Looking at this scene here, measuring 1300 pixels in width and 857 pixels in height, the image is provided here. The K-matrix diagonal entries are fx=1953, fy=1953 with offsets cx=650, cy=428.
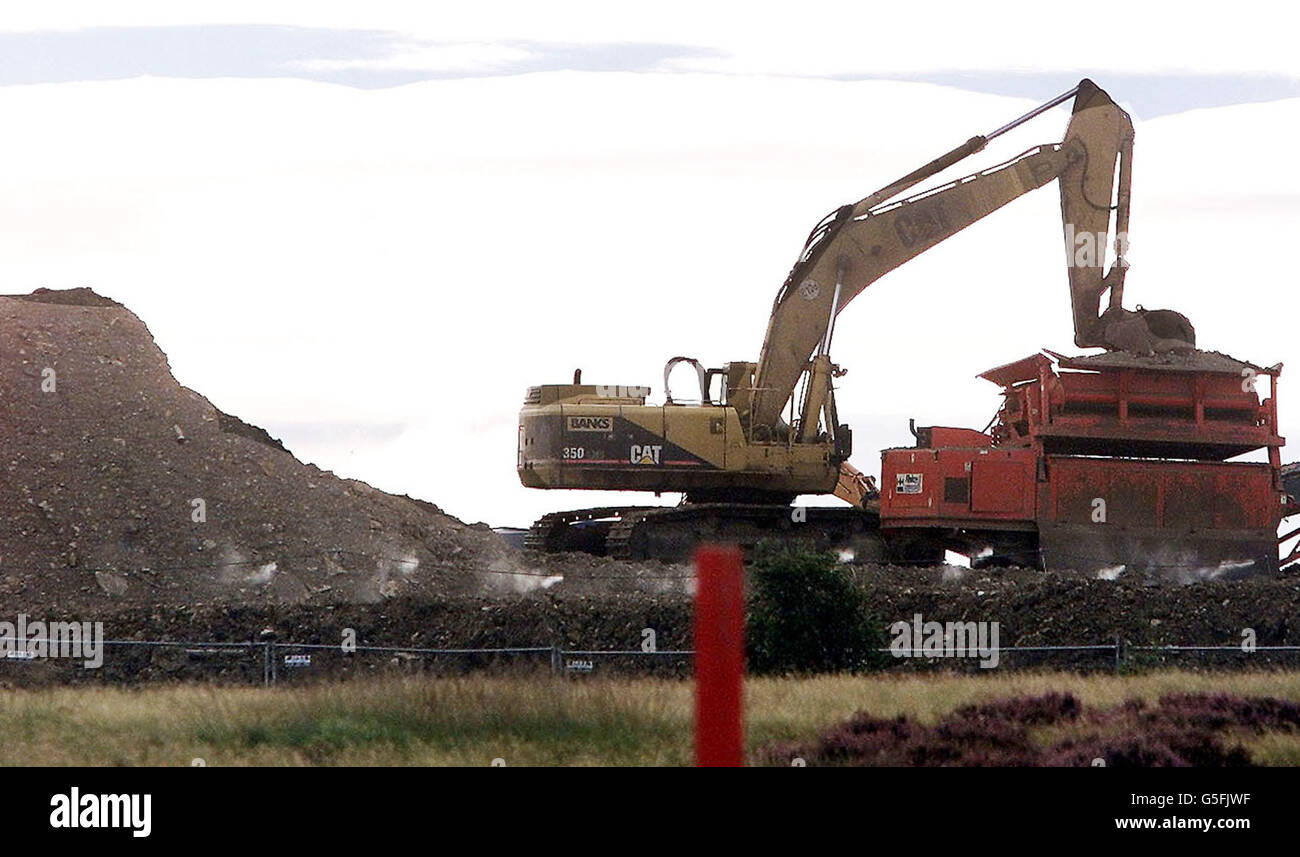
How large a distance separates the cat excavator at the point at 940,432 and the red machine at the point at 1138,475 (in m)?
0.03

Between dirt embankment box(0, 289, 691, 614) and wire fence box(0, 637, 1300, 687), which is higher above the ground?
dirt embankment box(0, 289, 691, 614)

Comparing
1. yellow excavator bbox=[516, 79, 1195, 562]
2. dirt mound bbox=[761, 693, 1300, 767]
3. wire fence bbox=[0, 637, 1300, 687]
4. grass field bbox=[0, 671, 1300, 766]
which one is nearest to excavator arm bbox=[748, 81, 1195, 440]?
yellow excavator bbox=[516, 79, 1195, 562]

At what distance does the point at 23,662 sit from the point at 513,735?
10957 mm

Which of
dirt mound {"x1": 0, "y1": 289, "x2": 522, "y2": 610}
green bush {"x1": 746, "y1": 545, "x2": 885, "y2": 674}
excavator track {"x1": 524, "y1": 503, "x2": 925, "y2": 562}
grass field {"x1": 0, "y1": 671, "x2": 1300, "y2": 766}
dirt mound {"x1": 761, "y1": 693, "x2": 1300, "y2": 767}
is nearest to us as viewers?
dirt mound {"x1": 761, "y1": 693, "x2": 1300, "y2": 767}

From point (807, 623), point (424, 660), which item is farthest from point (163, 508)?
point (807, 623)

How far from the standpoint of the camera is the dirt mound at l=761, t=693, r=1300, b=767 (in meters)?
13.0

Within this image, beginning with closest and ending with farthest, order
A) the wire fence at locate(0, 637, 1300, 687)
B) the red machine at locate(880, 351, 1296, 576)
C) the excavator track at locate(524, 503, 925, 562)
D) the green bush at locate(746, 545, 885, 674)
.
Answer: the wire fence at locate(0, 637, 1300, 687) → the green bush at locate(746, 545, 885, 674) → the red machine at locate(880, 351, 1296, 576) → the excavator track at locate(524, 503, 925, 562)

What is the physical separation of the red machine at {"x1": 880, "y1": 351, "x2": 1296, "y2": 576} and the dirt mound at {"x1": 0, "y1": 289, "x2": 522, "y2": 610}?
9.09 meters

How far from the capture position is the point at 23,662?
23.0 m

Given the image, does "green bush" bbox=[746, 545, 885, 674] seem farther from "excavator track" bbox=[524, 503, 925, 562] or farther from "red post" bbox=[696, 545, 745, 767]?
"red post" bbox=[696, 545, 745, 767]

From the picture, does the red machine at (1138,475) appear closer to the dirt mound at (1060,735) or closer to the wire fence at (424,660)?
the wire fence at (424,660)
